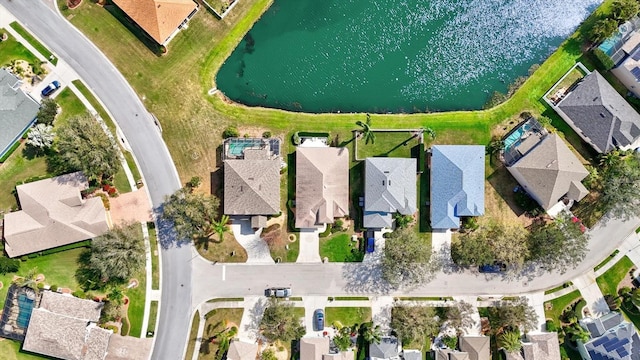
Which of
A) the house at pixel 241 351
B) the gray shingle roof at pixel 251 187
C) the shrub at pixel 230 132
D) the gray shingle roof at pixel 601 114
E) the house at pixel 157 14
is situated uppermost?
the house at pixel 157 14

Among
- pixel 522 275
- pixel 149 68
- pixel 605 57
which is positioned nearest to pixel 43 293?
pixel 149 68

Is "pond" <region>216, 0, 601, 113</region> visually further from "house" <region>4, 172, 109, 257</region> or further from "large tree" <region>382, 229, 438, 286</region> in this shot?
"house" <region>4, 172, 109, 257</region>

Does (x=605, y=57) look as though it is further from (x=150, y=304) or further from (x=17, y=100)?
(x=17, y=100)

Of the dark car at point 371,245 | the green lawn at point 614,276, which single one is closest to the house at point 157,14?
the dark car at point 371,245

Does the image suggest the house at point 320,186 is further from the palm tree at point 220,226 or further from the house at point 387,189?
the palm tree at point 220,226

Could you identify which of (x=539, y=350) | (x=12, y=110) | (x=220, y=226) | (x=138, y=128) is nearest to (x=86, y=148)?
(x=138, y=128)

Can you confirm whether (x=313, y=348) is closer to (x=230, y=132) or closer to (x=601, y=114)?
(x=230, y=132)
